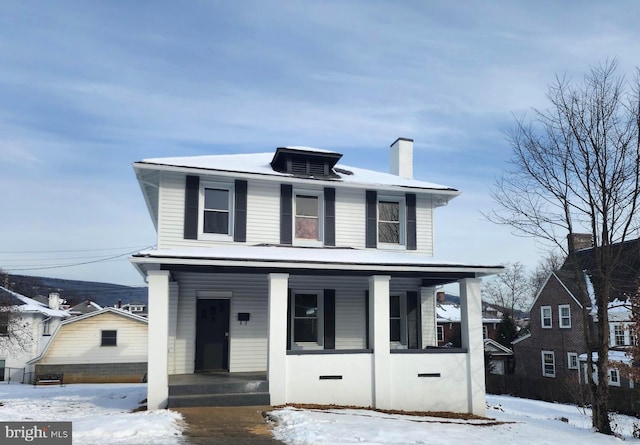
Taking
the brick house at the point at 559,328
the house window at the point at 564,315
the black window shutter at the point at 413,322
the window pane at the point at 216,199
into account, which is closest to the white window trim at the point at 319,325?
the black window shutter at the point at 413,322

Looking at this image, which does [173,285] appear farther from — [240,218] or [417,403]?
[417,403]

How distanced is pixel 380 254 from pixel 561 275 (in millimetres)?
20728

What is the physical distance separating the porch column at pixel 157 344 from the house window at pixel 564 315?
2598 cm

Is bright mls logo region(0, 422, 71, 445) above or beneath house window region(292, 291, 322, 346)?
beneath

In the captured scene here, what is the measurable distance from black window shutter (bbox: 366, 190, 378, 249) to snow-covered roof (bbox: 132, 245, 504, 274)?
78cm

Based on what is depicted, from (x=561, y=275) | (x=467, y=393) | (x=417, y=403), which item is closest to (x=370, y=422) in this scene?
(x=417, y=403)

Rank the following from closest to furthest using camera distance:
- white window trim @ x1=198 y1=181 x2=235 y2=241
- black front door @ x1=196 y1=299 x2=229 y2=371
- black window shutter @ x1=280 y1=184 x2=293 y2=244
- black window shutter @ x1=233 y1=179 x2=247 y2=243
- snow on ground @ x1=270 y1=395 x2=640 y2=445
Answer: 1. snow on ground @ x1=270 y1=395 x2=640 y2=445
2. black front door @ x1=196 y1=299 x2=229 y2=371
3. white window trim @ x1=198 y1=181 x2=235 y2=241
4. black window shutter @ x1=233 y1=179 x2=247 y2=243
5. black window shutter @ x1=280 y1=184 x2=293 y2=244

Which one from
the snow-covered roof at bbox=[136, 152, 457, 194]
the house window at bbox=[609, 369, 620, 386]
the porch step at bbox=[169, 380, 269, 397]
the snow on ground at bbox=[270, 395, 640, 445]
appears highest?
the snow-covered roof at bbox=[136, 152, 457, 194]

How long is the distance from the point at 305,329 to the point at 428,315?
13.2ft

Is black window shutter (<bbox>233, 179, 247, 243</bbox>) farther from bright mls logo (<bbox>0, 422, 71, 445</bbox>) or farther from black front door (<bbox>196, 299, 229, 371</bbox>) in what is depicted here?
bright mls logo (<bbox>0, 422, 71, 445</bbox>)

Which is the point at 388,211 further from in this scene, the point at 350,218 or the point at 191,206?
the point at 191,206

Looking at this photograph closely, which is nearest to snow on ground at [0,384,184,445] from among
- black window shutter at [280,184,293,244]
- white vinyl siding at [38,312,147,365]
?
black window shutter at [280,184,293,244]

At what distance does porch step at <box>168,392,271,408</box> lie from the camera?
38.0ft

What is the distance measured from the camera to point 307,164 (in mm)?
15977
